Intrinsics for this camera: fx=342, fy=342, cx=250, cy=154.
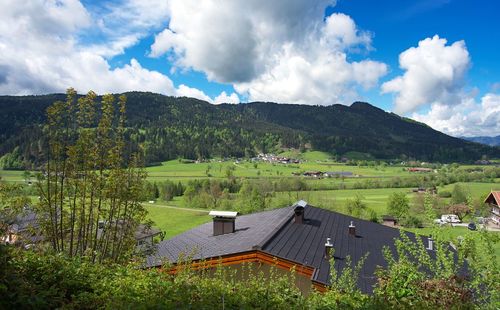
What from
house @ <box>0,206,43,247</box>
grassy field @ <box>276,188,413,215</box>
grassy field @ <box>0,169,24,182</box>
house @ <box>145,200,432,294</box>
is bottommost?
grassy field @ <box>276,188,413,215</box>

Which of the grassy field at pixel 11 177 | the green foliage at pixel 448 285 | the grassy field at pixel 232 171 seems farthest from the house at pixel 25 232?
the grassy field at pixel 232 171

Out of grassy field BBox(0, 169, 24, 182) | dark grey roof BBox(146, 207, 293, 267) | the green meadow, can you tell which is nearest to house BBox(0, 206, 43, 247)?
grassy field BBox(0, 169, 24, 182)

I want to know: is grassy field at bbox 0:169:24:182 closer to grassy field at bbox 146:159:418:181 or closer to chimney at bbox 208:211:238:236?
chimney at bbox 208:211:238:236

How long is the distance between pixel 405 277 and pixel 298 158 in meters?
173

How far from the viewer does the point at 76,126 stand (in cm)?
909

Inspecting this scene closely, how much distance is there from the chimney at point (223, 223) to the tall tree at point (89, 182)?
18.9ft

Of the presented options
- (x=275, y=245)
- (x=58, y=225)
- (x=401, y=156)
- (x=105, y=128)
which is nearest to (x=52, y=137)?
(x=105, y=128)

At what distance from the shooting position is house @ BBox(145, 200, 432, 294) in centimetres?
994

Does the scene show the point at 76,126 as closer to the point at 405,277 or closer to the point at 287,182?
the point at 405,277

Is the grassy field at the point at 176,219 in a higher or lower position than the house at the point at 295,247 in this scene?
lower

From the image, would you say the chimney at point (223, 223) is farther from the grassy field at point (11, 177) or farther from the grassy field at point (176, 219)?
the grassy field at point (176, 219)

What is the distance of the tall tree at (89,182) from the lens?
Result: 28.8ft

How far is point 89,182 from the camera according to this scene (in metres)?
9.03

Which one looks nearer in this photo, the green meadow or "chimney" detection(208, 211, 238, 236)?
"chimney" detection(208, 211, 238, 236)
